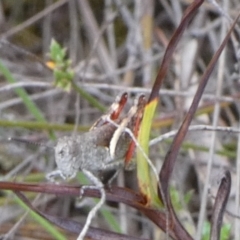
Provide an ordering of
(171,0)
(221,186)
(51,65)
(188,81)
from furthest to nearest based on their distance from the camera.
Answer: (171,0), (188,81), (51,65), (221,186)

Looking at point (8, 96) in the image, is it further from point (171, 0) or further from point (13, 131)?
point (171, 0)

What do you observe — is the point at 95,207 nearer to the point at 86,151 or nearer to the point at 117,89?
the point at 86,151

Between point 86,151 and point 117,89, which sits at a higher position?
point 117,89

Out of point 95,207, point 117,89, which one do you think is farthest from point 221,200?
point 117,89

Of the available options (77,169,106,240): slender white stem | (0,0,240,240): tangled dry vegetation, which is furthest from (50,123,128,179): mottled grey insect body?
(0,0,240,240): tangled dry vegetation

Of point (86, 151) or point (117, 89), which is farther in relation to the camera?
point (117, 89)

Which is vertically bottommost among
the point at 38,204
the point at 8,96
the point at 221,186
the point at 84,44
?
the point at 221,186

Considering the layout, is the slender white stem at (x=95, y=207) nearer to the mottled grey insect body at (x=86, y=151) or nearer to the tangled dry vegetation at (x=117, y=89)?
the mottled grey insect body at (x=86, y=151)

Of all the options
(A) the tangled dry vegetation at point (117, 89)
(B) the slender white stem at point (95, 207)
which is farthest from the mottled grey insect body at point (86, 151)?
(A) the tangled dry vegetation at point (117, 89)

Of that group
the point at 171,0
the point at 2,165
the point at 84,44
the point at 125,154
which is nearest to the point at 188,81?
the point at 171,0
